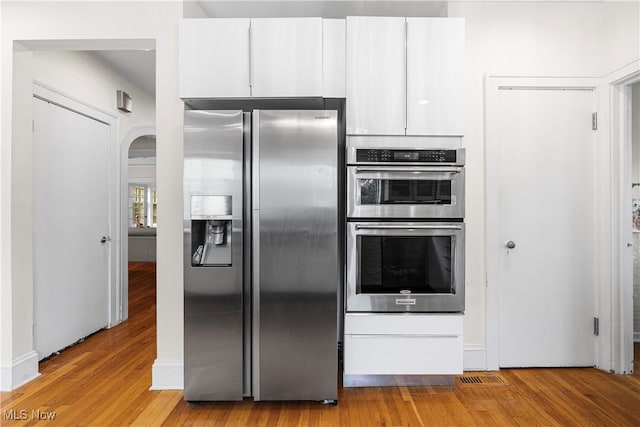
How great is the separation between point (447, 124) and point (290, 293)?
1.42 meters

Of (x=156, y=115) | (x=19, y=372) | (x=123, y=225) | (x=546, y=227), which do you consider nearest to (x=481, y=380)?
(x=546, y=227)

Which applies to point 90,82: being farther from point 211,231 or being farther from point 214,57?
point 211,231

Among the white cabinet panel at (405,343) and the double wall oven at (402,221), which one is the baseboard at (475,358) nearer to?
the white cabinet panel at (405,343)

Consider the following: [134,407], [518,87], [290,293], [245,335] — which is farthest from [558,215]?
[134,407]

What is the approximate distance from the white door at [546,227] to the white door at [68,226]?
3.53 m

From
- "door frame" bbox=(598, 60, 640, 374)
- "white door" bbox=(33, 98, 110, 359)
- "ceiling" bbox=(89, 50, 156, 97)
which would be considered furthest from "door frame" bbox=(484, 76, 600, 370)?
"white door" bbox=(33, 98, 110, 359)

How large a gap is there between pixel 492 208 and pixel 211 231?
197 centimetres

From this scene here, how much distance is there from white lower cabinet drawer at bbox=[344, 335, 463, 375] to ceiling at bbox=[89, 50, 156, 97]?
315 centimetres

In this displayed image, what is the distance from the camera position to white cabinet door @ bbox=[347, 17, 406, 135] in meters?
2.26

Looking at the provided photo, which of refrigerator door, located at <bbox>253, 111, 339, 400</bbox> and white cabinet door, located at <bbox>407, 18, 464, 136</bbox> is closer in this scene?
refrigerator door, located at <bbox>253, 111, 339, 400</bbox>

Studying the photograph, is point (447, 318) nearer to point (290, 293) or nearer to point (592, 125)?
point (290, 293)

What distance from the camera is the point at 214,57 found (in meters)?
2.22

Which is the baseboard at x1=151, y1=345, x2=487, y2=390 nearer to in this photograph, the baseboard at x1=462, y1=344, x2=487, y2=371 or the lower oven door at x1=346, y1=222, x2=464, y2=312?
the lower oven door at x1=346, y1=222, x2=464, y2=312

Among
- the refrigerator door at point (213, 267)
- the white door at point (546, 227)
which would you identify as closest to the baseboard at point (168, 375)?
the refrigerator door at point (213, 267)
